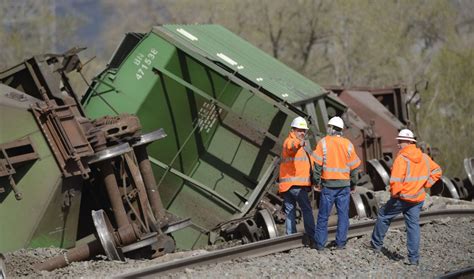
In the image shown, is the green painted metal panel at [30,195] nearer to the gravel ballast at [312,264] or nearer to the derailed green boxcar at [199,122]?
the gravel ballast at [312,264]

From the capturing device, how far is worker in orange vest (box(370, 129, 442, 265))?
955 cm

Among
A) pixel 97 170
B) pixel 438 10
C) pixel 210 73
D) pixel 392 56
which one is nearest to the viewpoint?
pixel 97 170

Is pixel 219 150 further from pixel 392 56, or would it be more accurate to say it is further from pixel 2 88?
pixel 392 56

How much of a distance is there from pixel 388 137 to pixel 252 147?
23.7 feet

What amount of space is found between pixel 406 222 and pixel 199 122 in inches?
141

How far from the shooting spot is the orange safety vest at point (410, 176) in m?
9.56

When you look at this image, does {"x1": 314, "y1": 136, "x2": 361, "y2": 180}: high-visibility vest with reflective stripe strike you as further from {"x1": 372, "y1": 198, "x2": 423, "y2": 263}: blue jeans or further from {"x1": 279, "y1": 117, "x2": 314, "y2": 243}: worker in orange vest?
{"x1": 372, "y1": 198, "x2": 423, "y2": 263}: blue jeans

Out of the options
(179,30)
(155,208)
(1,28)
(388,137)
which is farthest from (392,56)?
(155,208)

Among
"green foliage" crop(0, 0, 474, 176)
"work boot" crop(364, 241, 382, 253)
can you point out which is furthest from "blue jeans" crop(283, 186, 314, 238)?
"green foliage" crop(0, 0, 474, 176)

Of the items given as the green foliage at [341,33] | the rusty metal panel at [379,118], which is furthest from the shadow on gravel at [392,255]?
the green foliage at [341,33]

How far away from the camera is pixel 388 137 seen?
18625 millimetres

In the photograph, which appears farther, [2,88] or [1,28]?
[1,28]

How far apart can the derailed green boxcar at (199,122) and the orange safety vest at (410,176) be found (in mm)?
2466

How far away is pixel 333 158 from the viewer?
390 inches
